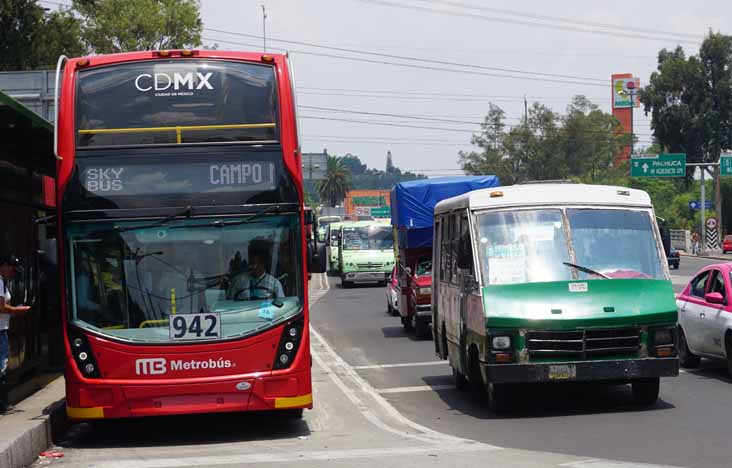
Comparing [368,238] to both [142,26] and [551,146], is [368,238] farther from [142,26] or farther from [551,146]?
[551,146]

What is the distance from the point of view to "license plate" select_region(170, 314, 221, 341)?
11469mm

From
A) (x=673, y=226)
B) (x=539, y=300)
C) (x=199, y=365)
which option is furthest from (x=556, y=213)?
(x=673, y=226)

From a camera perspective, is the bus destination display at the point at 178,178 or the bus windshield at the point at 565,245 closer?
the bus destination display at the point at 178,178

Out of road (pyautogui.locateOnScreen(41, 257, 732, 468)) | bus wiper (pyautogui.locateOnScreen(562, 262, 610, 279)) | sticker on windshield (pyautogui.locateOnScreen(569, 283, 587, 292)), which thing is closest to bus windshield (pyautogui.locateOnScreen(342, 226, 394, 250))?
road (pyautogui.locateOnScreen(41, 257, 732, 468))

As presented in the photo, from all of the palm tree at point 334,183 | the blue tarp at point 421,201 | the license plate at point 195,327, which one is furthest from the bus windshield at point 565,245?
the palm tree at point 334,183

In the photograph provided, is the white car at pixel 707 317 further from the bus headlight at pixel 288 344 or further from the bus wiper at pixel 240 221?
the bus wiper at pixel 240 221

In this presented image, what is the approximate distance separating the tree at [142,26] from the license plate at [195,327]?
35190mm

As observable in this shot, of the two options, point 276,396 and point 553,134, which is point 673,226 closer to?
point 553,134

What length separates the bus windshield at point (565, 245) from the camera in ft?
42.2

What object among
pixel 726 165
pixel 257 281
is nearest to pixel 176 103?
pixel 257 281

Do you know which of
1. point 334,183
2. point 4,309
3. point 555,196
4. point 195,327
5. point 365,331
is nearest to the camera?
point 195,327

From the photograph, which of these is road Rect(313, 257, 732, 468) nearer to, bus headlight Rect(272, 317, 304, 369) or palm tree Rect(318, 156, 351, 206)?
bus headlight Rect(272, 317, 304, 369)

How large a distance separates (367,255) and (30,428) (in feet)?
119

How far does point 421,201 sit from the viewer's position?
23766 mm
